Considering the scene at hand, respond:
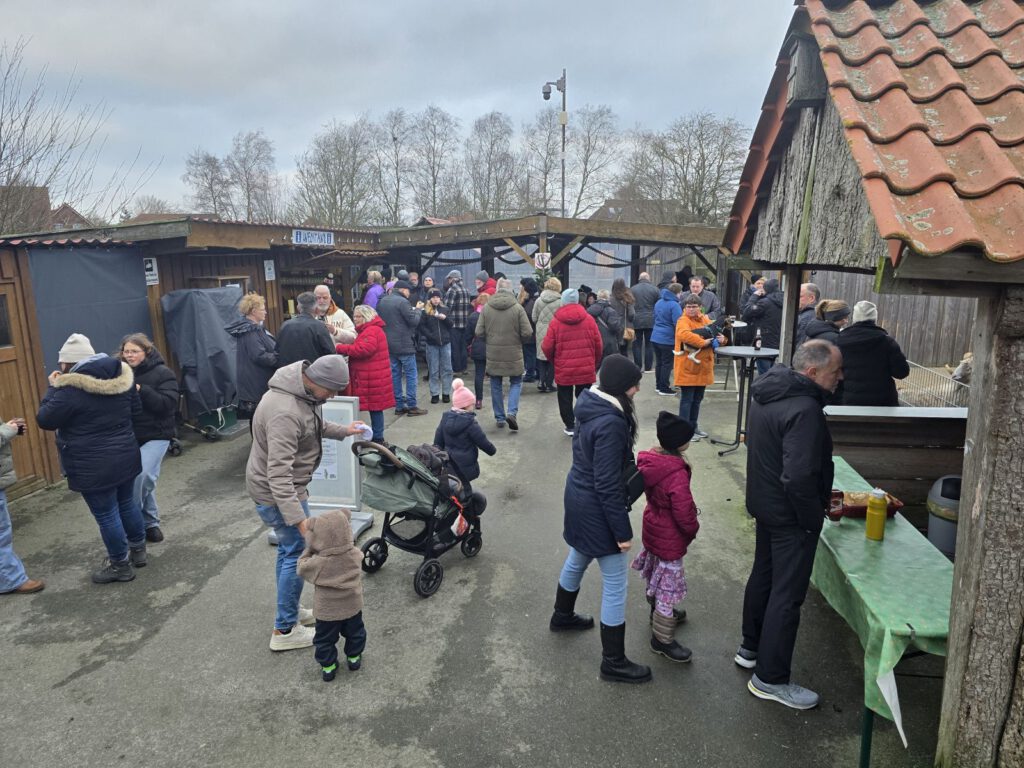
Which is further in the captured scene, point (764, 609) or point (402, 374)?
point (402, 374)

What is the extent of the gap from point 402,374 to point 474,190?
28138 millimetres

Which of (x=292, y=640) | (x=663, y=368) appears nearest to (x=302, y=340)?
(x=292, y=640)

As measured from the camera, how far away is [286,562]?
3855mm

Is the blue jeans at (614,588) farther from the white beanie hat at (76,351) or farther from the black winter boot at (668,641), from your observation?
the white beanie hat at (76,351)

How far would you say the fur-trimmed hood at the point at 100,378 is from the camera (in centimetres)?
437

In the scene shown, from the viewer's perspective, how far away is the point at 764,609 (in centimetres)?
359

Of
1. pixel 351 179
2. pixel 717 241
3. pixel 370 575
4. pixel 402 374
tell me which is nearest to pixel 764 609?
pixel 370 575

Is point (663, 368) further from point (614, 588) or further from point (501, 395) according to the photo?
point (614, 588)

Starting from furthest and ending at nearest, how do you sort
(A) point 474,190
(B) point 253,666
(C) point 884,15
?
(A) point 474,190
(B) point 253,666
(C) point 884,15

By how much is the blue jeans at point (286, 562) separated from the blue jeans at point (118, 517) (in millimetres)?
1531

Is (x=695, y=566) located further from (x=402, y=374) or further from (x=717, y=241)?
(x=717, y=241)

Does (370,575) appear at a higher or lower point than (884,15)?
lower

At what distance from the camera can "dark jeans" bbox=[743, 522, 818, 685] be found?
3297mm

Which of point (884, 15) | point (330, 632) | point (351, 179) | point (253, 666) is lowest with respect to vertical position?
point (253, 666)
